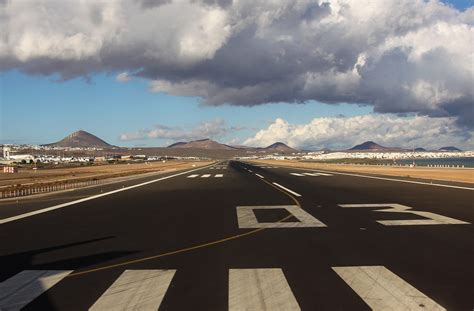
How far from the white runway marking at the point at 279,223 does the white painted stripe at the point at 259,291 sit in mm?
5633

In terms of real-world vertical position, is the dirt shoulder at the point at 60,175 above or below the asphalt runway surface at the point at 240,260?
below

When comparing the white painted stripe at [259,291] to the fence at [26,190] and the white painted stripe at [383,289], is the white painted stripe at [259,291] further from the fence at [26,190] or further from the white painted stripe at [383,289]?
the fence at [26,190]

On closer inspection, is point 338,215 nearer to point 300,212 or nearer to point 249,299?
point 300,212

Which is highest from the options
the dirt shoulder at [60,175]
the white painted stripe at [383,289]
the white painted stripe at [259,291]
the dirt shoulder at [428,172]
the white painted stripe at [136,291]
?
the white painted stripe at [136,291]

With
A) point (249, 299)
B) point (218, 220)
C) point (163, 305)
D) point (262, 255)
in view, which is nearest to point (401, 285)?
point (249, 299)

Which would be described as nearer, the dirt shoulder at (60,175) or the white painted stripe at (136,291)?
the white painted stripe at (136,291)

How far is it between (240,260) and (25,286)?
4012 millimetres

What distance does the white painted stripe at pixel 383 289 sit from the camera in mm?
6585

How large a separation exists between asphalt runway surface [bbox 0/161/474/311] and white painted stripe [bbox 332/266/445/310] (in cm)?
2

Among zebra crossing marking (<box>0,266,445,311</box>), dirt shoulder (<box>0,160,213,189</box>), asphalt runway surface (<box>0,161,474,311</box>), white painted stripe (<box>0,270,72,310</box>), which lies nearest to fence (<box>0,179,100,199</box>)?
dirt shoulder (<box>0,160,213,189</box>)

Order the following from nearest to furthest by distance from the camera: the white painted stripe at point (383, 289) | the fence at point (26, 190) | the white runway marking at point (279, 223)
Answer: the white painted stripe at point (383, 289), the white runway marking at point (279, 223), the fence at point (26, 190)

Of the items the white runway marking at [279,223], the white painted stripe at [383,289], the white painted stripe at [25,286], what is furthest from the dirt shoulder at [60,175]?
the white painted stripe at [383,289]

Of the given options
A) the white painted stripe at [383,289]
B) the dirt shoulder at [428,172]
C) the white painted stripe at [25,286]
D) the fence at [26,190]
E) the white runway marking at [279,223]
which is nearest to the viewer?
the white painted stripe at [383,289]

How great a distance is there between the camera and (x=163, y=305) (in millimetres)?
6633
